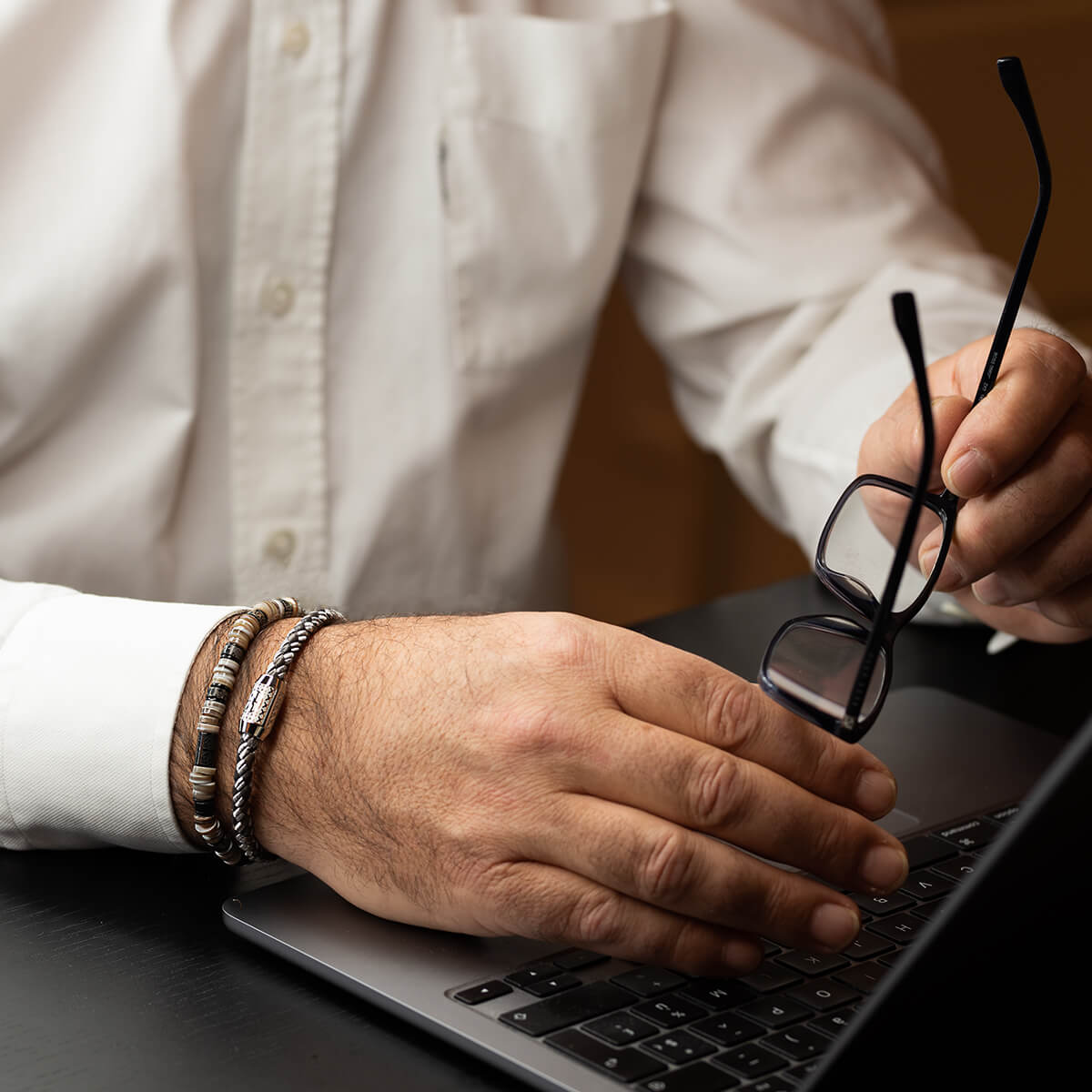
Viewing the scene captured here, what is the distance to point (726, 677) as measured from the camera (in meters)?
0.47

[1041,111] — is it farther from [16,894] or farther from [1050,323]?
[16,894]

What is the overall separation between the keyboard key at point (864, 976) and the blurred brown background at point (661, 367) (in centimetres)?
127

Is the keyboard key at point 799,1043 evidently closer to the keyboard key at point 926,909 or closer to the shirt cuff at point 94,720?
the keyboard key at point 926,909

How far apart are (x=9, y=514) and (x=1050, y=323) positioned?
2.28 feet

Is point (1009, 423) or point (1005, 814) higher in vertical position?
point (1009, 423)

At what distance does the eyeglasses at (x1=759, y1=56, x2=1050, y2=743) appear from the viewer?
0.39 meters

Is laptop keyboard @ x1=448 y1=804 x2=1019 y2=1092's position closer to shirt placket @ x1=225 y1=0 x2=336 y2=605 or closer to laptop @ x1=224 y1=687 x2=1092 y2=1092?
laptop @ x1=224 y1=687 x2=1092 y2=1092

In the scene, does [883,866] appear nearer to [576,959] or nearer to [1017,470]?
[576,959]

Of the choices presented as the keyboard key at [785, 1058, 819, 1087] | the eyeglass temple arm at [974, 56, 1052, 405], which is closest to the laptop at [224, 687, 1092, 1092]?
the keyboard key at [785, 1058, 819, 1087]

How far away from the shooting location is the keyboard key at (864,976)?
432 mm

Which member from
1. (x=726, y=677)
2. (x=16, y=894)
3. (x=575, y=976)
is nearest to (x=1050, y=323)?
(x=726, y=677)

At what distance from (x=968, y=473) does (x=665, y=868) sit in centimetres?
24

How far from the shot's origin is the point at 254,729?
508 mm

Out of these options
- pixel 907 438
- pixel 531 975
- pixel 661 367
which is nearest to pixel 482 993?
pixel 531 975
